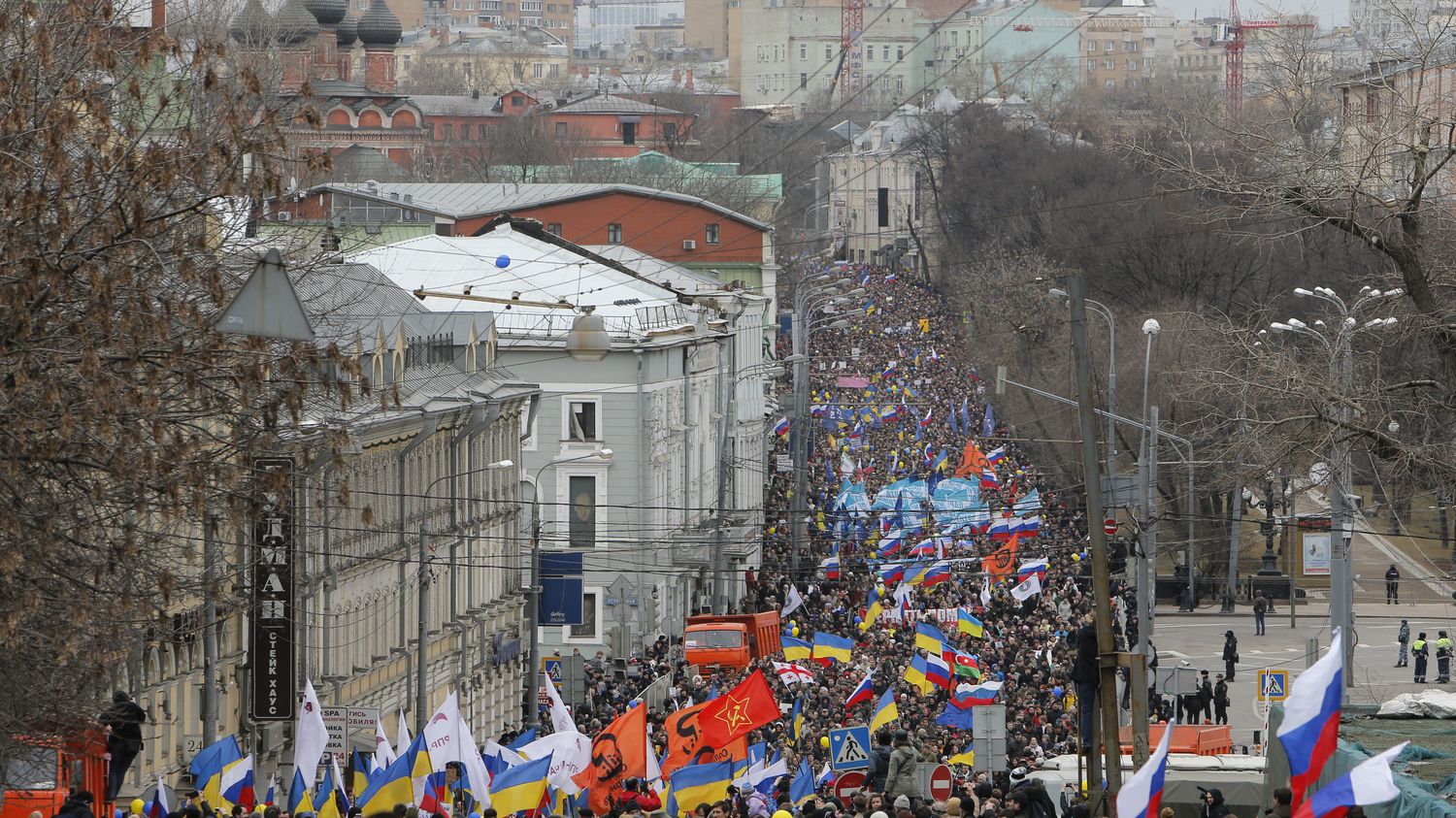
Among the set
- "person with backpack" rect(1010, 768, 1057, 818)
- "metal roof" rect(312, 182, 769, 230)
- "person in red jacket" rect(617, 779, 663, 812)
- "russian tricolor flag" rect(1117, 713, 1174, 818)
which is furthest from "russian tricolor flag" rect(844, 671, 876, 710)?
"metal roof" rect(312, 182, 769, 230)

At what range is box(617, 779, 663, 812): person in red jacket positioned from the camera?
64.7 ft

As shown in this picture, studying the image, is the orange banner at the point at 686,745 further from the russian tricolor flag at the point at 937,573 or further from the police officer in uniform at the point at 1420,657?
the russian tricolor flag at the point at 937,573

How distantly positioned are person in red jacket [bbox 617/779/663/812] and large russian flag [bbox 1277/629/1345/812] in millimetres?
8211

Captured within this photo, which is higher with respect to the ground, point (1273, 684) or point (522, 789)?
point (522, 789)

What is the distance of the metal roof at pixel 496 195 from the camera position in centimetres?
8075

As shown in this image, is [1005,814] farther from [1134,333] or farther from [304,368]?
[1134,333]

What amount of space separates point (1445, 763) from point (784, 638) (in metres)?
24.4

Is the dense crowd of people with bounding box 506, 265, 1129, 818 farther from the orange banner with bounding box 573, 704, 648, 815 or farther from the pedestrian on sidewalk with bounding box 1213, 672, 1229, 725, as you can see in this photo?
the pedestrian on sidewalk with bounding box 1213, 672, 1229, 725

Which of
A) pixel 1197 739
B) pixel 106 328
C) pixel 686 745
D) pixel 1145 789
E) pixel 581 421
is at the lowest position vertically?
pixel 686 745

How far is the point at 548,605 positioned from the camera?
141ft

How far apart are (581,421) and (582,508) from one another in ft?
5.84

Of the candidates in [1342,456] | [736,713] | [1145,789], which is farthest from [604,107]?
[1145,789]

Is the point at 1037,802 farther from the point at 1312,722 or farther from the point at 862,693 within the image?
the point at 862,693

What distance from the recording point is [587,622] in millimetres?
50406
